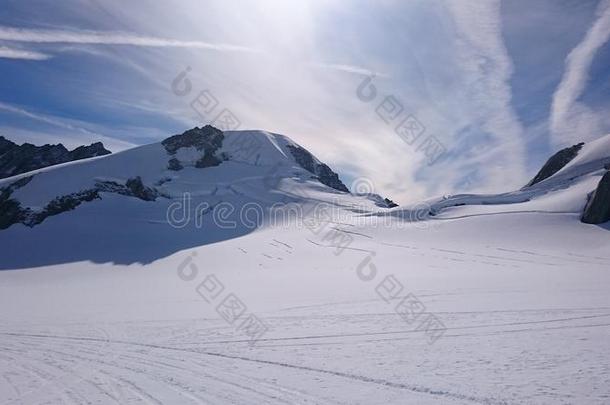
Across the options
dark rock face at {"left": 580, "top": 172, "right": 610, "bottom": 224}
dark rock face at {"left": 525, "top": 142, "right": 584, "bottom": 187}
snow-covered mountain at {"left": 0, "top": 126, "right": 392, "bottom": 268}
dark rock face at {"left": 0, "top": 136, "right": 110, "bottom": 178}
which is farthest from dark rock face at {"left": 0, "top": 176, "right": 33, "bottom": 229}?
dark rock face at {"left": 525, "top": 142, "right": 584, "bottom": 187}

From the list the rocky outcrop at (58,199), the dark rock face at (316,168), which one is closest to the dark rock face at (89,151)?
the rocky outcrop at (58,199)

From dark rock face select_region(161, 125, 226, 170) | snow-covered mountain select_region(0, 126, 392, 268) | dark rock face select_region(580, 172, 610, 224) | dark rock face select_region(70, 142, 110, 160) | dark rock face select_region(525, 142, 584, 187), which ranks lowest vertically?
dark rock face select_region(580, 172, 610, 224)

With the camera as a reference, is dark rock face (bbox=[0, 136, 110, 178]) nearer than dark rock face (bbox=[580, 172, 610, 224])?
No

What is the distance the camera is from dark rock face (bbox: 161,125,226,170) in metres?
73.4

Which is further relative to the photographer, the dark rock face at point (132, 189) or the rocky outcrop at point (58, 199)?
the dark rock face at point (132, 189)

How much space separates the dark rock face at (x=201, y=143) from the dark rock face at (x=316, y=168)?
66.5ft

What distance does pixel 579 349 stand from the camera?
7832 mm

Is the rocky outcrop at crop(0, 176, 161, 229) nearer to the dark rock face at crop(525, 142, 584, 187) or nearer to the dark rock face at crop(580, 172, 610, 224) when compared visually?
the dark rock face at crop(580, 172, 610, 224)

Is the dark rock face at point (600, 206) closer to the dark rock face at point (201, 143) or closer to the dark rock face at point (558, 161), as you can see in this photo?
the dark rock face at point (558, 161)

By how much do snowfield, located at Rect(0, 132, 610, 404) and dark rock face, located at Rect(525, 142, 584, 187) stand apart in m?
28.2

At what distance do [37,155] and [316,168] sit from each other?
6948 cm

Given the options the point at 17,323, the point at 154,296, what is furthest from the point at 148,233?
the point at 17,323

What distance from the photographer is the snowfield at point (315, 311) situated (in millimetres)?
6773

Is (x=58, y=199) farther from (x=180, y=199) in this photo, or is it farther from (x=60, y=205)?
Result: (x=180, y=199)
